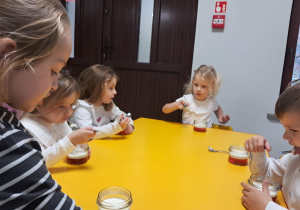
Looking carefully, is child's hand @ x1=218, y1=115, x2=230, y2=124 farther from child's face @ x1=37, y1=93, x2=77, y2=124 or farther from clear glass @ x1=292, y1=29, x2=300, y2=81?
child's face @ x1=37, y1=93, x2=77, y2=124

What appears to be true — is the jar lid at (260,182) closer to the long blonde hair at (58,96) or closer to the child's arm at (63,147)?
the child's arm at (63,147)

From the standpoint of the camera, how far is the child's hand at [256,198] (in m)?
0.76

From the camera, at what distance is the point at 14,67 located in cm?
48

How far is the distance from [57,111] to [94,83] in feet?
2.16

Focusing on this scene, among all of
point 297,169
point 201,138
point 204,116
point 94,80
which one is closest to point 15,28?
point 297,169

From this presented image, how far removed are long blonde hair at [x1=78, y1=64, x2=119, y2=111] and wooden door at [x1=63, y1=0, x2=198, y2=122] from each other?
1.34 metres

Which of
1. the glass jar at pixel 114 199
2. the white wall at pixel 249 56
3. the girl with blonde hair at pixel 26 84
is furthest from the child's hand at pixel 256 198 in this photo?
the white wall at pixel 249 56

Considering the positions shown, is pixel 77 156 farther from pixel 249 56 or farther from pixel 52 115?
pixel 249 56

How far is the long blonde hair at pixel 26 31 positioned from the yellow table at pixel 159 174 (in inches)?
17.4

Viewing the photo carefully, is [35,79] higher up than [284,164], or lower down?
higher up

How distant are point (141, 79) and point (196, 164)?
236 cm

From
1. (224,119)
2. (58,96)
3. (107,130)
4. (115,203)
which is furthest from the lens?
(224,119)

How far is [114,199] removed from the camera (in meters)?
0.71

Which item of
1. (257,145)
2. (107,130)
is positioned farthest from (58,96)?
(257,145)
